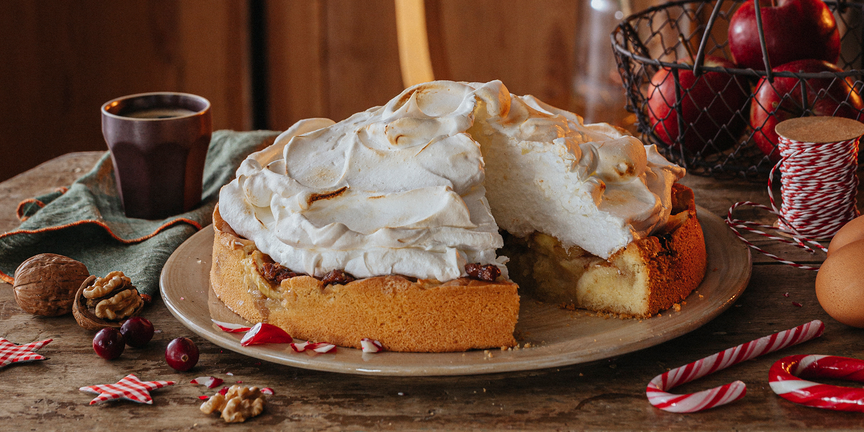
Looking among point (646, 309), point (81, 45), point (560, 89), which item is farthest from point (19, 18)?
→ point (646, 309)

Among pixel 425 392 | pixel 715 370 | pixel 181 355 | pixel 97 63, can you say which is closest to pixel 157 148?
pixel 181 355

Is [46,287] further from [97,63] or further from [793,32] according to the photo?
[97,63]

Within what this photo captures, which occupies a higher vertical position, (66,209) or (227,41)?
(227,41)

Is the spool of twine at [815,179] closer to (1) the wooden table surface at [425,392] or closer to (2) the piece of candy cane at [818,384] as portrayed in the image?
(1) the wooden table surface at [425,392]

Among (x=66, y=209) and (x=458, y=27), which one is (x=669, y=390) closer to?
(x=66, y=209)

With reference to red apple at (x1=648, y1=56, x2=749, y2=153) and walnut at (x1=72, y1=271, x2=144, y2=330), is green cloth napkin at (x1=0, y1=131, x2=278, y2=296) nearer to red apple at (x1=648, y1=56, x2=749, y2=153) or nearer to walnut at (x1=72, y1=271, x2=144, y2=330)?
walnut at (x1=72, y1=271, x2=144, y2=330)

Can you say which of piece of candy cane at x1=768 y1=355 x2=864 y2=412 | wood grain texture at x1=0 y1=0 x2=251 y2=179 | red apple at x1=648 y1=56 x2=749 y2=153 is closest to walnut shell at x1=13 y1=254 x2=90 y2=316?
piece of candy cane at x1=768 y1=355 x2=864 y2=412
